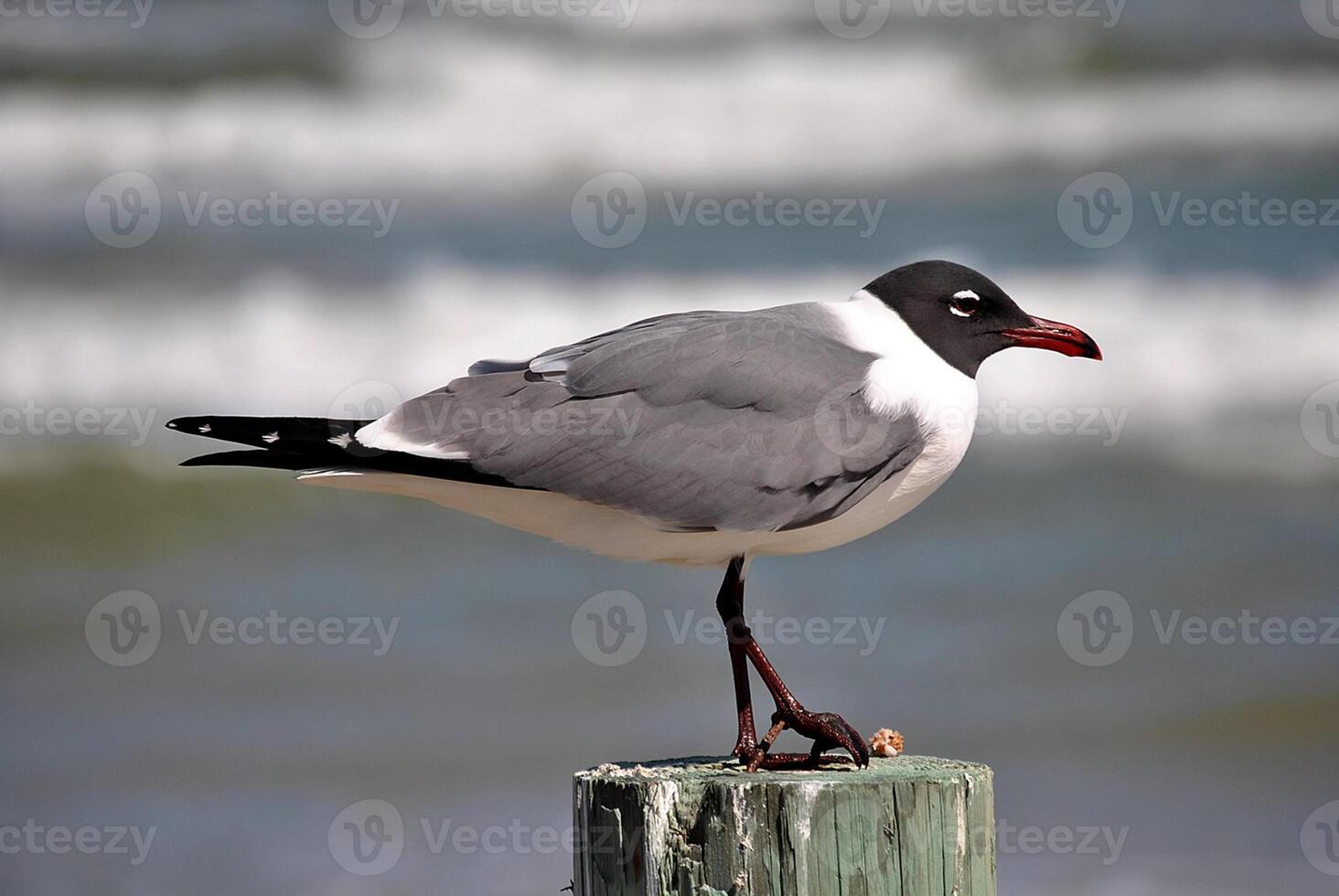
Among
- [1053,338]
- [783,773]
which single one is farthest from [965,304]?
[783,773]

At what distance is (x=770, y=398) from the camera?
391 centimetres

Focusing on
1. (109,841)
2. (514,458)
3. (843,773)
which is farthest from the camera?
(109,841)

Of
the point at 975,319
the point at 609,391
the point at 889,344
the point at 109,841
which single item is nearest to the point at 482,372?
the point at 609,391

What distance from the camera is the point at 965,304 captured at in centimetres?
425

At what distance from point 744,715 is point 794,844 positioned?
783 mm

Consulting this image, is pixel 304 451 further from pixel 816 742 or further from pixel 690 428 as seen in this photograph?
pixel 816 742

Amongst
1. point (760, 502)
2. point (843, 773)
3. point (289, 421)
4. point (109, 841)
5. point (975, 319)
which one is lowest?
point (109, 841)

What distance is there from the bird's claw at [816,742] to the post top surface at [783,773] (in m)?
0.05

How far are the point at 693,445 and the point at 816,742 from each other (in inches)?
34.6

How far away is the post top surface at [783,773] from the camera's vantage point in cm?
330

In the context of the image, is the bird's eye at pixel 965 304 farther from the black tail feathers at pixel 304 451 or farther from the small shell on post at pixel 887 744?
the black tail feathers at pixel 304 451

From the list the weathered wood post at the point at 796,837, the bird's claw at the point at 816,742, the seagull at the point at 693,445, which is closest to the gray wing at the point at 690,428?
the seagull at the point at 693,445

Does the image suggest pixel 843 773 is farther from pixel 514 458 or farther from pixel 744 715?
pixel 514 458

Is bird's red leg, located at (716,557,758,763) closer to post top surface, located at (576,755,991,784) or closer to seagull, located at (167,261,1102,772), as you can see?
seagull, located at (167,261,1102,772)
